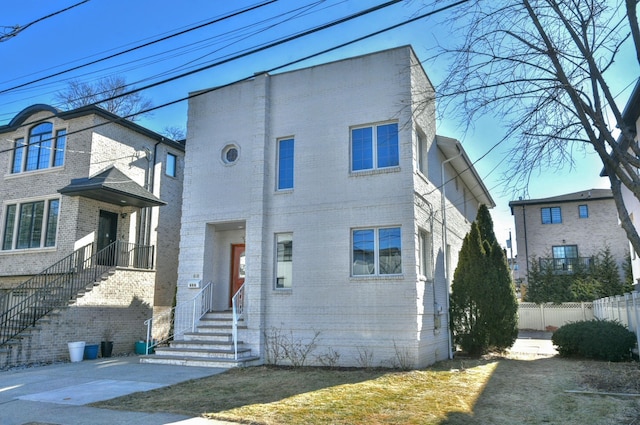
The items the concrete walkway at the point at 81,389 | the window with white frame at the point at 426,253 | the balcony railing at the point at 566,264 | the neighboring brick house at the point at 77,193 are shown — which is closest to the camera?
the concrete walkway at the point at 81,389

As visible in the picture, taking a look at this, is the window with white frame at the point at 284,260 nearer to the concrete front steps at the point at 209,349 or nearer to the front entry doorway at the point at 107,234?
the concrete front steps at the point at 209,349

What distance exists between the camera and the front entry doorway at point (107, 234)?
1873cm

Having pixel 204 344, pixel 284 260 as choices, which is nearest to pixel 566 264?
pixel 284 260

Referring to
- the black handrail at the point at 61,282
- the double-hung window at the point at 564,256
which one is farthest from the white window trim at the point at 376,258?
the double-hung window at the point at 564,256

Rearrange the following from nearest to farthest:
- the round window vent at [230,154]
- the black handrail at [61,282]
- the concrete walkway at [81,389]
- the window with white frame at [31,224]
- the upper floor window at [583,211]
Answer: the concrete walkway at [81,389]
the black handrail at [61,282]
the round window vent at [230,154]
the window with white frame at [31,224]
the upper floor window at [583,211]

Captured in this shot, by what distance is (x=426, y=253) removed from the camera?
1416 cm

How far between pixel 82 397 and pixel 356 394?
4.82 m

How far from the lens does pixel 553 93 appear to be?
8641 millimetres

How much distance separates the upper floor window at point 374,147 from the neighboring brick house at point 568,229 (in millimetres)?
24087

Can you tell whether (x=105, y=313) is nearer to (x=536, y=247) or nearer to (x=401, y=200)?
(x=401, y=200)

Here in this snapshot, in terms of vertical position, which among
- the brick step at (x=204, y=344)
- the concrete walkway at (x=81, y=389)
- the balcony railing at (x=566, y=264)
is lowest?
the concrete walkway at (x=81, y=389)

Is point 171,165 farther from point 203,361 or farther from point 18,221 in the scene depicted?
point 203,361

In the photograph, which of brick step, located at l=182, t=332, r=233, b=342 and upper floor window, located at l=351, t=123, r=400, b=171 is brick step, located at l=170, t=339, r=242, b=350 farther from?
upper floor window, located at l=351, t=123, r=400, b=171

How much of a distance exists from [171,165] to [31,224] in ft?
20.3
